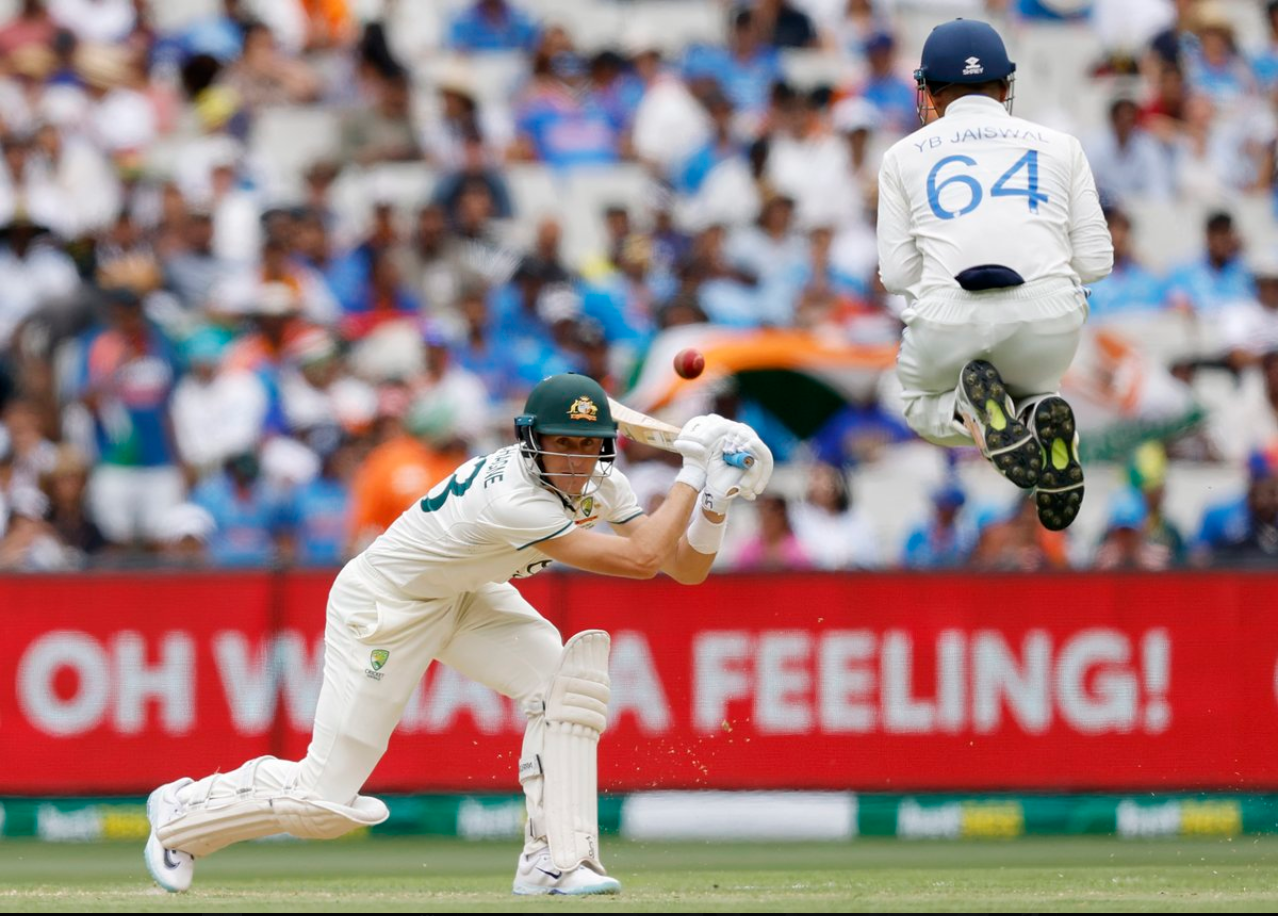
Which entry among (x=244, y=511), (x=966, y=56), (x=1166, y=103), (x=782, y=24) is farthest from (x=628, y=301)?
(x=966, y=56)

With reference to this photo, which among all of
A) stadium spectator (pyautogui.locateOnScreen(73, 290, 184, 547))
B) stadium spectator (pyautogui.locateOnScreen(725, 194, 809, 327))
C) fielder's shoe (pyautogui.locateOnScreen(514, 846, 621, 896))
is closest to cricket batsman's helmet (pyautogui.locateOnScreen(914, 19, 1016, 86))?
fielder's shoe (pyautogui.locateOnScreen(514, 846, 621, 896))

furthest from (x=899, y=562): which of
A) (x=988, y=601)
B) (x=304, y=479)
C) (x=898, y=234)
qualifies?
(x=898, y=234)

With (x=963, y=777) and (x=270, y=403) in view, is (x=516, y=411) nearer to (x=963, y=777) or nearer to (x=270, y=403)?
(x=270, y=403)

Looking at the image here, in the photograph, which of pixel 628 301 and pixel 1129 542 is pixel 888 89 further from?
pixel 1129 542

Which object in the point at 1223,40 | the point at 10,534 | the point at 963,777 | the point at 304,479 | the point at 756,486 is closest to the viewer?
the point at 756,486

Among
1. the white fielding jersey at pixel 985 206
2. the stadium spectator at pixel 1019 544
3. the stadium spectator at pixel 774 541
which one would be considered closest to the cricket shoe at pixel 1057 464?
the white fielding jersey at pixel 985 206
